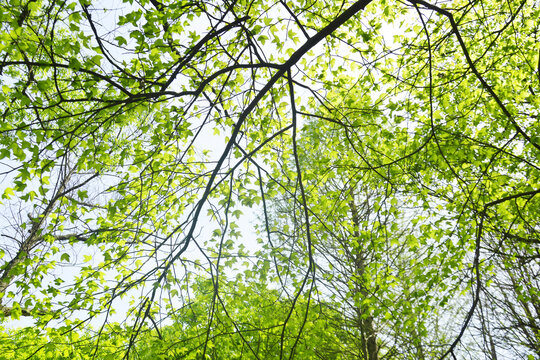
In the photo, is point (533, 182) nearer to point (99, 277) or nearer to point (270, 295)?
point (270, 295)

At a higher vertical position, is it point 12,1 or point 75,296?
point 12,1

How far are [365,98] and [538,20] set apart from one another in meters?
4.06

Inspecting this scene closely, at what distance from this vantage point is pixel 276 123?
5262mm

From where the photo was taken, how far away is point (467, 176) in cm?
644

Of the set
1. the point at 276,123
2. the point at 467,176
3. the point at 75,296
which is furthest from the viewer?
the point at 467,176

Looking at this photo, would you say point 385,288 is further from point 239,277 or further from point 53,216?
point 53,216

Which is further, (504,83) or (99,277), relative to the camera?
(504,83)

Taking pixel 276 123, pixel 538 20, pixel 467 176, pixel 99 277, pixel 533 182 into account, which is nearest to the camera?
pixel 99 277

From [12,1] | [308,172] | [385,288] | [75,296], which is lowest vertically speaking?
[75,296]

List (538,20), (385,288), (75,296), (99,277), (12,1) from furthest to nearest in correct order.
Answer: (538,20) < (385,288) < (99,277) < (75,296) < (12,1)

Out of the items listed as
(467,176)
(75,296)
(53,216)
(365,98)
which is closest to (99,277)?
(75,296)

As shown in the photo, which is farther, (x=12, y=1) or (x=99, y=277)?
(x=99, y=277)

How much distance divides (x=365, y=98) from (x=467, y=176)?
3.21 metres

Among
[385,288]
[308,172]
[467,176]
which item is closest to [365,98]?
[308,172]
